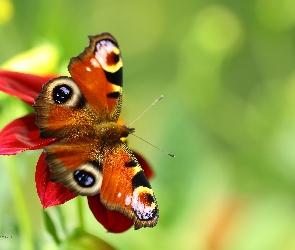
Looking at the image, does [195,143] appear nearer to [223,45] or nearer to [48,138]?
[223,45]

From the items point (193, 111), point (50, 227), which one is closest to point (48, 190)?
point (50, 227)

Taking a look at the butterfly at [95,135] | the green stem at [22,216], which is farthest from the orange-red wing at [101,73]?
the green stem at [22,216]

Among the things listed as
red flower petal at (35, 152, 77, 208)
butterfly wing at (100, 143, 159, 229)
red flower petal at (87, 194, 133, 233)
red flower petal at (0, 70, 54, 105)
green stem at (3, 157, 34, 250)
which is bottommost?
green stem at (3, 157, 34, 250)

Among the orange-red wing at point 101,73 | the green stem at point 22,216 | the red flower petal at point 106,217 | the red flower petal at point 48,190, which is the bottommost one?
the green stem at point 22,216

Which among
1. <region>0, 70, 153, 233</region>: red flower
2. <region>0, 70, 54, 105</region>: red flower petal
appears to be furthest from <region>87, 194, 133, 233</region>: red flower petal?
<region>0, 70, 54, 105</region>: red flower petal

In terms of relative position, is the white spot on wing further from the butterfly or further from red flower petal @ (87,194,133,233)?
red flower petal @ (87,194,133,233)

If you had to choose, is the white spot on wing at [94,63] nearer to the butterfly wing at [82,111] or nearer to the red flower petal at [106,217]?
the butterfly wing at [82,111]
